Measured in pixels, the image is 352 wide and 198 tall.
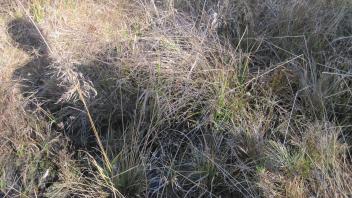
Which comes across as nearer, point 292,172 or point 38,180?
point 292,172

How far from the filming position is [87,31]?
8.51ft

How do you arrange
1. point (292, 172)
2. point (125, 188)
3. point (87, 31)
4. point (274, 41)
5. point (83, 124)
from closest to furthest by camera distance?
point (292, 172) < point (125, 188) < point (83, 124) < point (274, 41) < point (87, 31)

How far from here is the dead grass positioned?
183 cm

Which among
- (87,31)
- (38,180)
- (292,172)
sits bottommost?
(38,180)

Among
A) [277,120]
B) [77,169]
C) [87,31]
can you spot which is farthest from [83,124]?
[277,120]

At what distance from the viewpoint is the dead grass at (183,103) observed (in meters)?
1.83

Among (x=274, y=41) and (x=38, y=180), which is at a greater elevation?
(x=274, y=41)

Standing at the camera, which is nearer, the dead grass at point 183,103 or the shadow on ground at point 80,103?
the dead grass at point 183,103

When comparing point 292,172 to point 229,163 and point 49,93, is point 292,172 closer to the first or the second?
point 229,163

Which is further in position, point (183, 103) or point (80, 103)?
point (80, 103)

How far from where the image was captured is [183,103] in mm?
2088

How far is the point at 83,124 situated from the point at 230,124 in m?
0.71

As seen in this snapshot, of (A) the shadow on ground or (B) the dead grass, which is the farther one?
(A) the shadow on ground

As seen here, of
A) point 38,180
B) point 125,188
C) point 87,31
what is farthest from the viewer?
point 87,31
